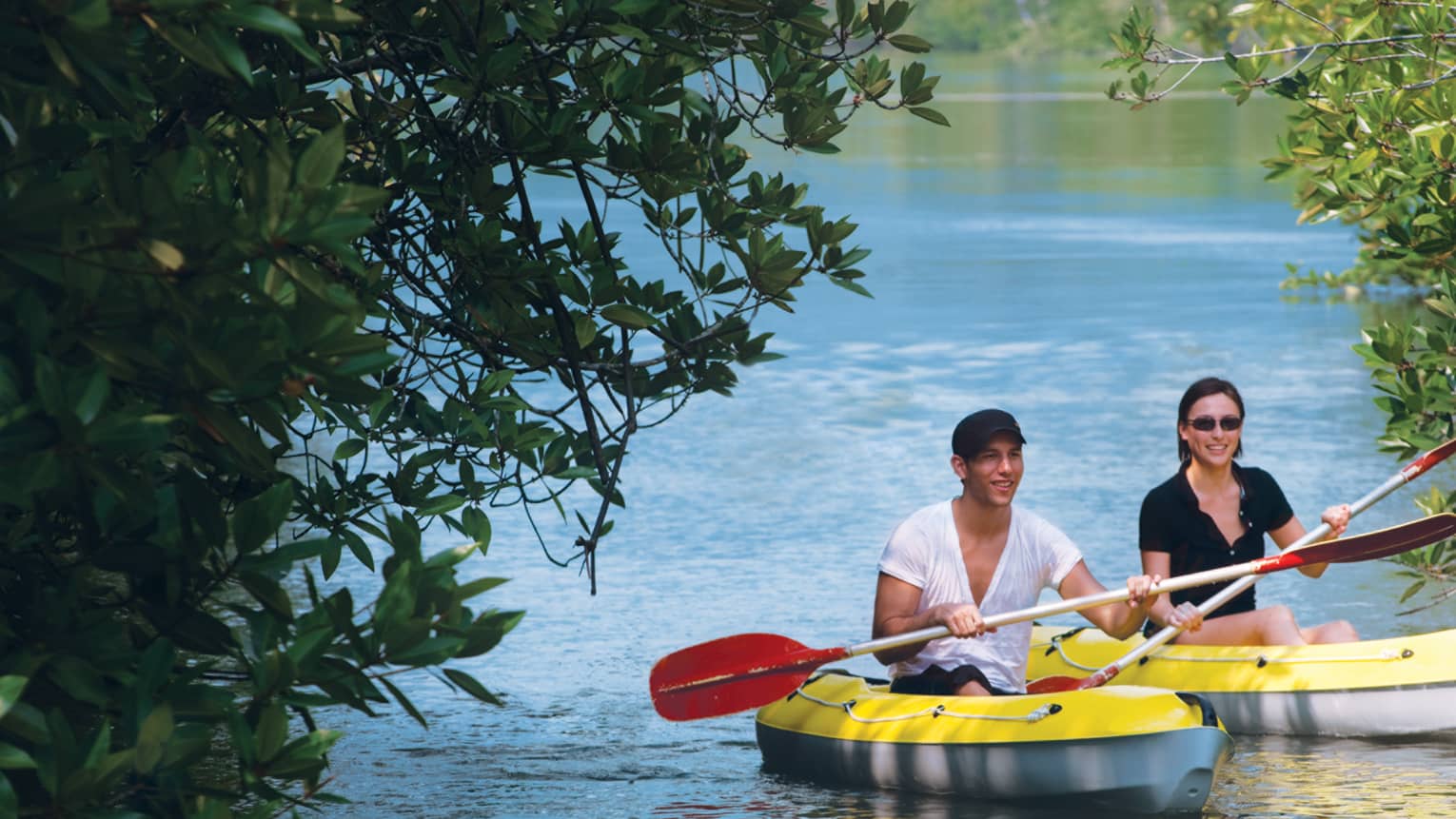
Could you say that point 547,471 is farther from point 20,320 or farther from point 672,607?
point 672,607

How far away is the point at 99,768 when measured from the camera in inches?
124

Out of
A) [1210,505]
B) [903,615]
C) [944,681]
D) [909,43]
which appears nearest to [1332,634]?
[1210,505]

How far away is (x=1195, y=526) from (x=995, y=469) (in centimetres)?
126

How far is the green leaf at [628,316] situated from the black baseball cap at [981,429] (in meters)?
1.30

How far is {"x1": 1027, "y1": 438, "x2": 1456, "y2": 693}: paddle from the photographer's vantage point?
6766 millimetres

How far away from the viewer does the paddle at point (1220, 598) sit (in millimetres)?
6766

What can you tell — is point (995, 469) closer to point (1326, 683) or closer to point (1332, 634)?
point (1326, 683)

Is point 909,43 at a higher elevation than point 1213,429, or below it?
higher

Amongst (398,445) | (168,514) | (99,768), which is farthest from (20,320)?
(398,445)

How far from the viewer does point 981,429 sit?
20.4 feet

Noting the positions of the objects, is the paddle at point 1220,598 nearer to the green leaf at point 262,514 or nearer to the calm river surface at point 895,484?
the calm river surface at point 895,484

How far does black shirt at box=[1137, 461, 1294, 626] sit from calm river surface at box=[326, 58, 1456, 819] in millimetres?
663

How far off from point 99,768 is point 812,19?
8.87 feet

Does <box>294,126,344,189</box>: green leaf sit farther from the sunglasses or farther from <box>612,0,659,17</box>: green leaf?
the sunglasses
